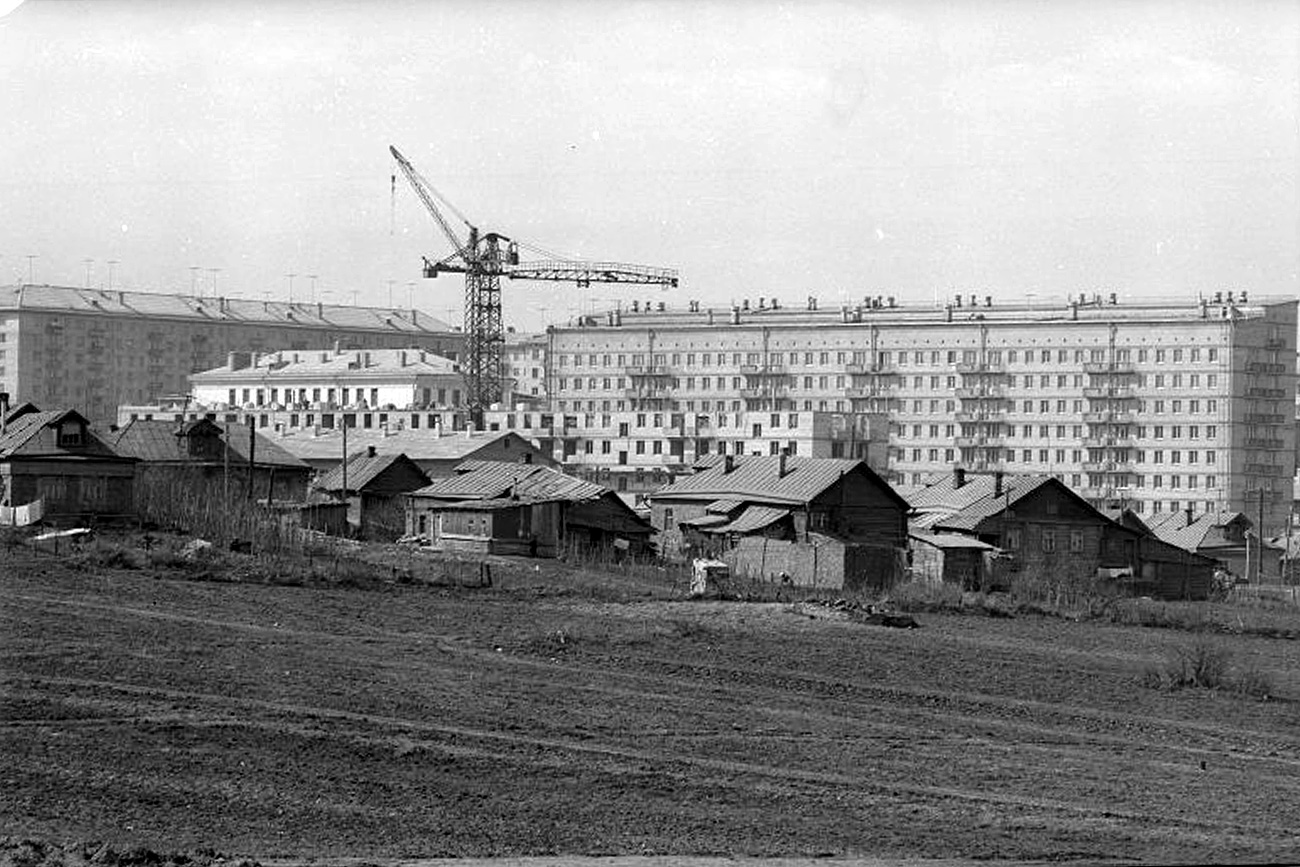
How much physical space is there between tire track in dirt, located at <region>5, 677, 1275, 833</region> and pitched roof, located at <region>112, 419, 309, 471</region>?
40078mm

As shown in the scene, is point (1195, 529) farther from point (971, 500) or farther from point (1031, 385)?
point (1031, 385)

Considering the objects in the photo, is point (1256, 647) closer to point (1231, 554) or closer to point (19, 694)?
point (19, 694)

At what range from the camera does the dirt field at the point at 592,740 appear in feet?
74.7

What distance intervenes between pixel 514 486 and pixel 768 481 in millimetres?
7436

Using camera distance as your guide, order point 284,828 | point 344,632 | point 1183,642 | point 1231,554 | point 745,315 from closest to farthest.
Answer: point 284,828
point 344,632
point 1183,642
point 1231,554
point 745,315

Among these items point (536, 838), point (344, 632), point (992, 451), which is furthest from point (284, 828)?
point (992, 451)

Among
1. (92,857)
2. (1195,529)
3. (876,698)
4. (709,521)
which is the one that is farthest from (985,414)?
(92,857)

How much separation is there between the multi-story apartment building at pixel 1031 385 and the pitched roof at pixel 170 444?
41.9 meters

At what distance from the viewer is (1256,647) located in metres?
48.7

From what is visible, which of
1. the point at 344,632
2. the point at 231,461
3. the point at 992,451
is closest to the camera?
the point at 344,632

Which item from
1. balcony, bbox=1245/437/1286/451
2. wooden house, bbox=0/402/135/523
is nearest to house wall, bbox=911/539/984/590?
wooden house, bbox=0/402/135/523

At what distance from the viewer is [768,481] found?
228 feet

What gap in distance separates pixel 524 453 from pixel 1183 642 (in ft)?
148

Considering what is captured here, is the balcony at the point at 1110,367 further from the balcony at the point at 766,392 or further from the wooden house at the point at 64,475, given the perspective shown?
the wooden house at the point at 64,475
